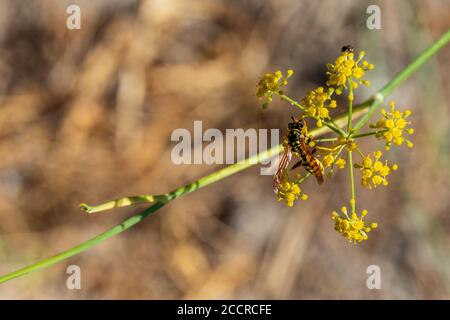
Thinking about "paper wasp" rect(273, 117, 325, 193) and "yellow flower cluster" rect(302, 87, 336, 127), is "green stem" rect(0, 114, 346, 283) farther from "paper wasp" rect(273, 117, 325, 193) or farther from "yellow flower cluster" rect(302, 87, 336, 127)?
"yellow flower cluster" rect(302, 87, 336, 127)

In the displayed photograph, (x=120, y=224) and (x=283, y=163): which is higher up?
(x=283, y=163)

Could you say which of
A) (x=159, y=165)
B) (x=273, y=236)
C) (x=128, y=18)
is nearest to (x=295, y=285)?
(x=273, y=236)

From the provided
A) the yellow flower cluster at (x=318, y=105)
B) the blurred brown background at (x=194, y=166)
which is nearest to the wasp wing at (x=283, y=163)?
the yellow flower cluster at (x=318, y=105)

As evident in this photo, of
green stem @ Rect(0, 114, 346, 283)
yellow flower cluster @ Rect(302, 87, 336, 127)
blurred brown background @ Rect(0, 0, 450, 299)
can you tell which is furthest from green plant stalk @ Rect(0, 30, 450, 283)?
blurred brown background @ Rect(0, 0, 450, 299)

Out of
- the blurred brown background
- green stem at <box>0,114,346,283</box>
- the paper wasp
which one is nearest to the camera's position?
green stem at <box>0,114,346,283</box>

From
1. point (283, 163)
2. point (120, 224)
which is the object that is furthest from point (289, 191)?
point (120, 224)

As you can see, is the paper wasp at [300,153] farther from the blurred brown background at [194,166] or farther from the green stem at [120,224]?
the blurred brown background at [194,166]

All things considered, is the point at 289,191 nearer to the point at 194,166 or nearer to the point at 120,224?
the point at 120,224

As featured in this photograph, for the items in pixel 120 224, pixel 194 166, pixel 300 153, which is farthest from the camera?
pixel 194 166

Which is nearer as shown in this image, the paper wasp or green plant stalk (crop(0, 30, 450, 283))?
green plant stalk (crop(0, 30, 450, 283))
